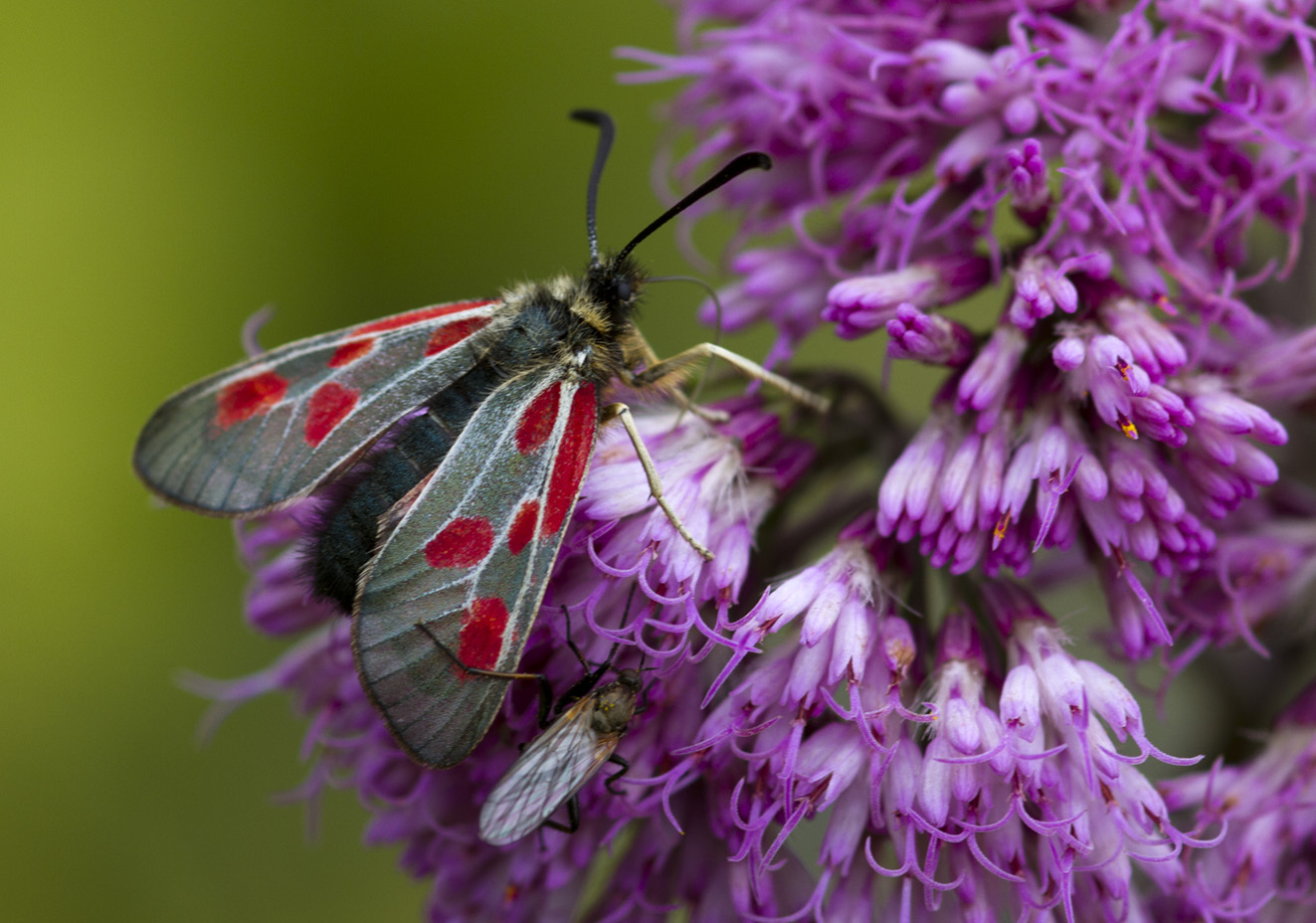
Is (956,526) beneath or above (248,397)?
beneath

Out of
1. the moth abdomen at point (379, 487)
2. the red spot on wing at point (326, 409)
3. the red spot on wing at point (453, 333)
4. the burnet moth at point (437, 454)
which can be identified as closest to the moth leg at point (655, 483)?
the burnet moth at point (437, 454)

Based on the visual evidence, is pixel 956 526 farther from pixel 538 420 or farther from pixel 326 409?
pixel 326 409

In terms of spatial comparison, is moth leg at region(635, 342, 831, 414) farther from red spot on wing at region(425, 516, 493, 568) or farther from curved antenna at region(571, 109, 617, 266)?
red spot on wing at region(425, 516, 493, 568)

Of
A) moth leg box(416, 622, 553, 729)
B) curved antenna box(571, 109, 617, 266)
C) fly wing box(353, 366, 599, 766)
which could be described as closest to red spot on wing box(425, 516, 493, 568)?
fly wing box(353, 366, 599, 766)

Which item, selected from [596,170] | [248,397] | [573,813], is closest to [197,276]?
[248,397]

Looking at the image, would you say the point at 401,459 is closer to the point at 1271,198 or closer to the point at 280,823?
the point at 1271,198

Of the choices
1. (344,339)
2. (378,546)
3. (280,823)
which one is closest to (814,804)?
(378,546)
